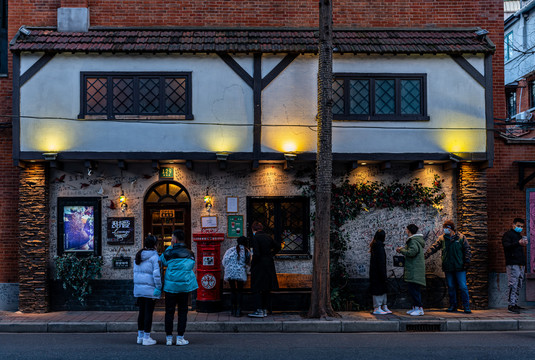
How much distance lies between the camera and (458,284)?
39.1 feet

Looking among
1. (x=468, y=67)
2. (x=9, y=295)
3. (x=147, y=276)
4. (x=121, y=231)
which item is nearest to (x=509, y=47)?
(x=468, y=67)

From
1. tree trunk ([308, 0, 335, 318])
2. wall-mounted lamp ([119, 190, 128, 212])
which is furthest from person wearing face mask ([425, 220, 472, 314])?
wall-mounted lamp ([119, 190, 128, 212])

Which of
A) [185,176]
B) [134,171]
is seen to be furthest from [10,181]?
[185,176]

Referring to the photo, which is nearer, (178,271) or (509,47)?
(178,271)

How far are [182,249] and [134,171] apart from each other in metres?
4.13

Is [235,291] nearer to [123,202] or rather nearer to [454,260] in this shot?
[123,202]

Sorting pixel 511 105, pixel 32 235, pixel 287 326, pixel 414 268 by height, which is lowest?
pixel 287 326

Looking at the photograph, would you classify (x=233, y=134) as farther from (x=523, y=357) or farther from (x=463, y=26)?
(x=523, y=357)

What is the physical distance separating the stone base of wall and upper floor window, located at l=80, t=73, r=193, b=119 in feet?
14.2

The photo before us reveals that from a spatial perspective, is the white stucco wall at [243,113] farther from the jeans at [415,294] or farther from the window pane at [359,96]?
the jeans at [415,294]

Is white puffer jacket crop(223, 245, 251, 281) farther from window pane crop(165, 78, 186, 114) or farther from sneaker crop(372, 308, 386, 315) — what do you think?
window pane crop(165, 78, 186, 114)

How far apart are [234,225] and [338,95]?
3.75 meters

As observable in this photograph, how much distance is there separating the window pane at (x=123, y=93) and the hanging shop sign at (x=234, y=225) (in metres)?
3.32

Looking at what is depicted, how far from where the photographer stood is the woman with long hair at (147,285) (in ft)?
29.7
